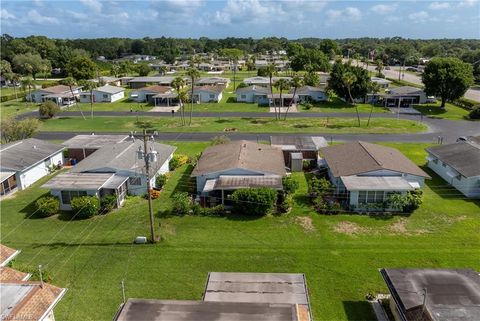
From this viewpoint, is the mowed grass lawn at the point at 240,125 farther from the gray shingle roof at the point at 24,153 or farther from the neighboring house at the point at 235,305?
the neighboring house at the point at 235,305

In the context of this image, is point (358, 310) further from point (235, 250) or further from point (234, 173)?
point (234, 173)

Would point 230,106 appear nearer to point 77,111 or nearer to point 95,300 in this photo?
point 77,111

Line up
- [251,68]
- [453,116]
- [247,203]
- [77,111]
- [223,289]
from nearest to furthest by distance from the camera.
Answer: [223,289] → [247,203] → [453,116] → [77,111] → [251,68]

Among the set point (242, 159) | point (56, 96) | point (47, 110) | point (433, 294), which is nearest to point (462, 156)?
point (242, 159)

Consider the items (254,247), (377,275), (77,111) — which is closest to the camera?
(377,275)

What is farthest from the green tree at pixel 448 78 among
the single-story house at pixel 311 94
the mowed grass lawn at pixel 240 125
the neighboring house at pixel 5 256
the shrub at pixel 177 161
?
the neighboring house at pixel 5 256

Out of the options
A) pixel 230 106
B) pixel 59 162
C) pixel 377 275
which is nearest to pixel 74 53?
pixel 230 106

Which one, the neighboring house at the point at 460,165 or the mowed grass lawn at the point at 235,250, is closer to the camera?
the mowed grass lawn at the point at 235,250
